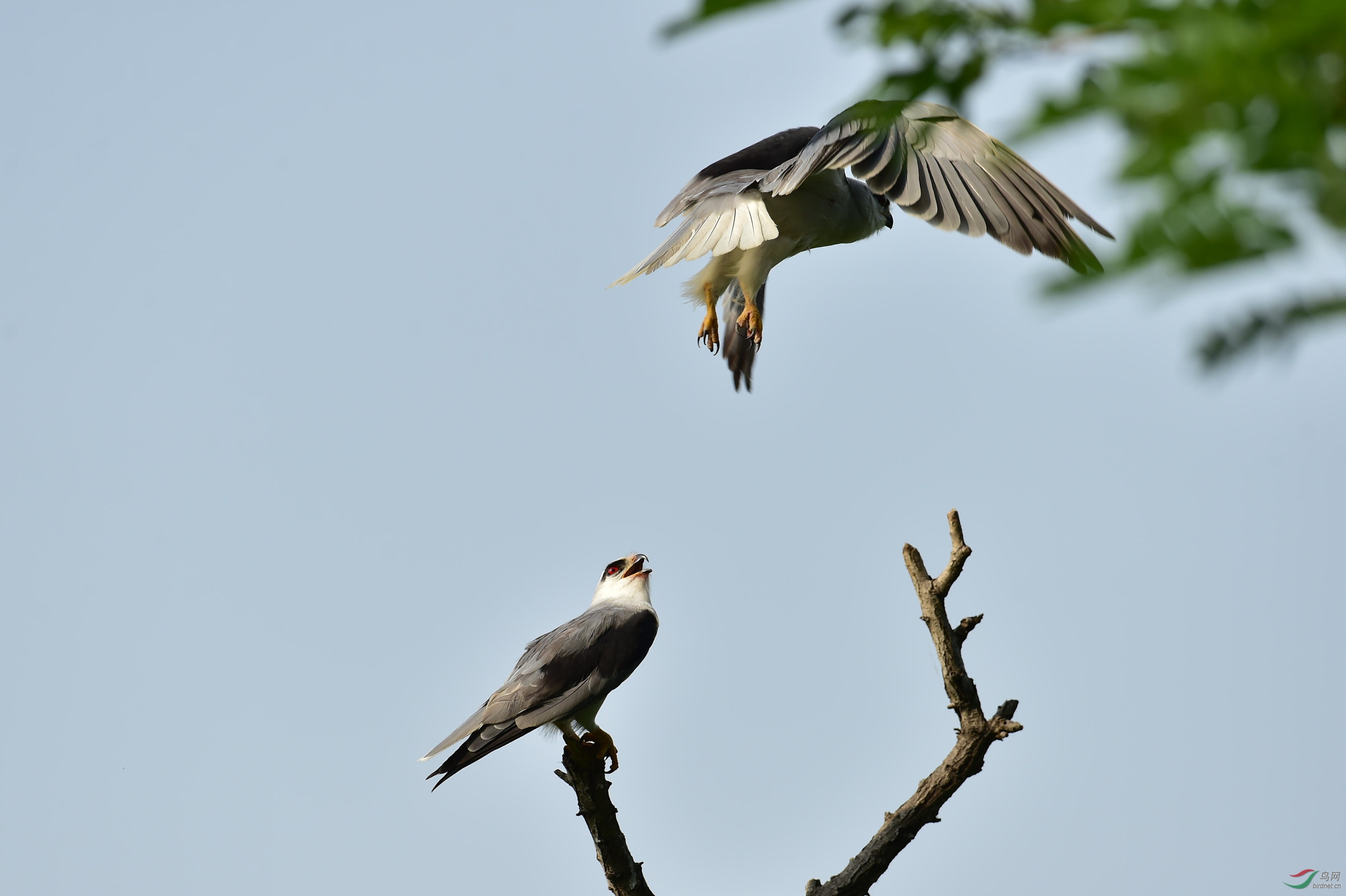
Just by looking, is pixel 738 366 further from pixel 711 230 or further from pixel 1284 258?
pixel 1284 258

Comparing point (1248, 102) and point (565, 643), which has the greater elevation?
point (565, 643)

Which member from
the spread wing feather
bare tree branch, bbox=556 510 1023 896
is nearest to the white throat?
the spread wing feather

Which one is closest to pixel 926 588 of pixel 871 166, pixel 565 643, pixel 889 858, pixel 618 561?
pixel 889 858

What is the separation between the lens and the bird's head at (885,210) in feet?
24.0

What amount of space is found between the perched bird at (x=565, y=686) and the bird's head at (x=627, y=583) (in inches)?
24.6

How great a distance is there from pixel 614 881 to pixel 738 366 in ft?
14.2

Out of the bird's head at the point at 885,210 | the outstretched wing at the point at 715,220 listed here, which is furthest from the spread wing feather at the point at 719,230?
the bird's head at the point at 885,210

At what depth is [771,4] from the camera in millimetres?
1177

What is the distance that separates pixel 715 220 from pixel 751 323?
0.78 meters

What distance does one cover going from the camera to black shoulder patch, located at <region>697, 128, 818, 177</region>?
6.91 meters

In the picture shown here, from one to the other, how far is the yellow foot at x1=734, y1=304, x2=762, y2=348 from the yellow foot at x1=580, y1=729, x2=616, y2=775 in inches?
90.8

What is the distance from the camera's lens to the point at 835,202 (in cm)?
670

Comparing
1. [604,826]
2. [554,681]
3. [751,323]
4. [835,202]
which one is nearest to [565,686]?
[554,681]

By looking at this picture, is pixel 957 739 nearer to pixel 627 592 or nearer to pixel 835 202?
pixel 835 202
